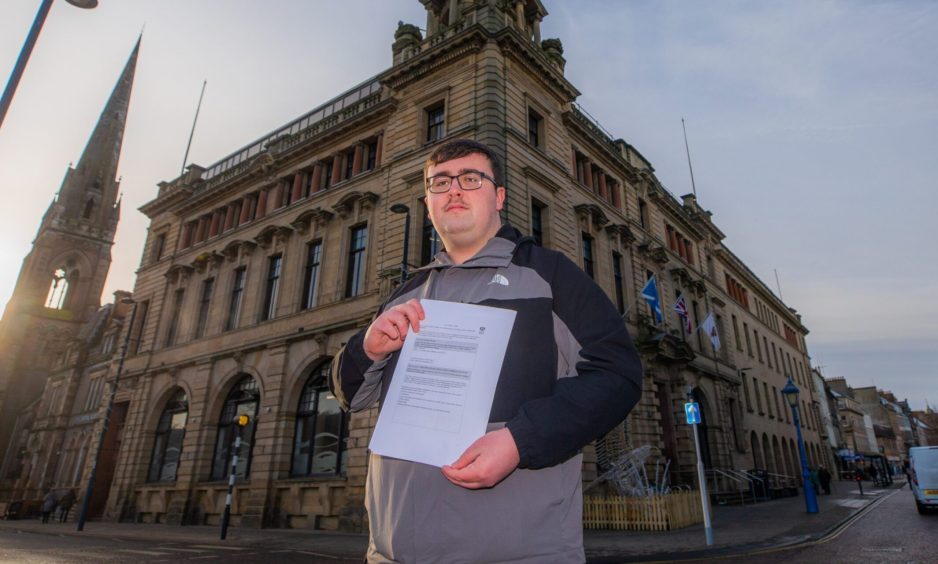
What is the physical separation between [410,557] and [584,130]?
74.5ft

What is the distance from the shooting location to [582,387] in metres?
1.56

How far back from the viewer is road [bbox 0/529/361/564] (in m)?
9.67

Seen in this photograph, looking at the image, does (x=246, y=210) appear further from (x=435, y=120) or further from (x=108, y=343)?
(x=108, y=343)

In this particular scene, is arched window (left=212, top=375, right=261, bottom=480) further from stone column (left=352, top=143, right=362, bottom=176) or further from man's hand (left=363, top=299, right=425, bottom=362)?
man's hand (left=363, top=299, right=425, bottom=362)

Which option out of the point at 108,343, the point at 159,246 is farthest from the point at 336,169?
the point at 108,343

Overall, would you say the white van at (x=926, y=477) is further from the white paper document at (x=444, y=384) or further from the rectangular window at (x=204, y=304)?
the rectangular window at (x=204, y=304)

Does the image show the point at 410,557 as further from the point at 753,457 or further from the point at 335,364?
the point at 753,457

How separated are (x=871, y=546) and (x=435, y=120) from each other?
17.4 metres

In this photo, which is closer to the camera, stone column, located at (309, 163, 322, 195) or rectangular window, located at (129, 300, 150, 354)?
stone column, located at (309, 163, 322, 195)

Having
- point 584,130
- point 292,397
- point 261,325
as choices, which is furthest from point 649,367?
point 261,325

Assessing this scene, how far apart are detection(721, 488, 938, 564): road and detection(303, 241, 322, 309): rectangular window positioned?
16.3m

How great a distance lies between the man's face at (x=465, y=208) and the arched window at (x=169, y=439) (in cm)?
2374

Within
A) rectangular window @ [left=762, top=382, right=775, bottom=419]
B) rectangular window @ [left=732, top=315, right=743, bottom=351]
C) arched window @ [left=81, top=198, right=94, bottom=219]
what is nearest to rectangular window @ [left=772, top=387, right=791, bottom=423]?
rectangular window @ [left=762, top=382, right=775, bottom=419]

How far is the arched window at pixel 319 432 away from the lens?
1688 cm
